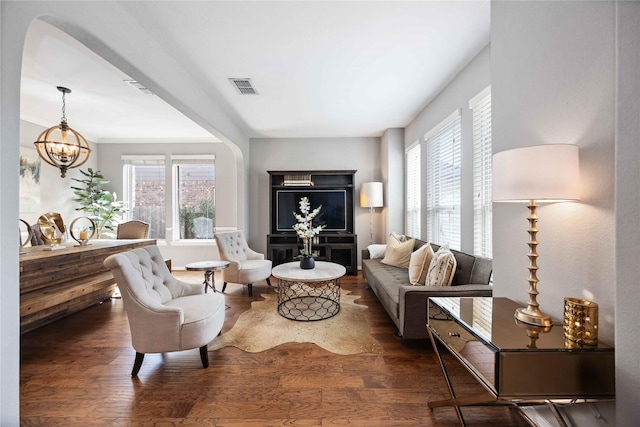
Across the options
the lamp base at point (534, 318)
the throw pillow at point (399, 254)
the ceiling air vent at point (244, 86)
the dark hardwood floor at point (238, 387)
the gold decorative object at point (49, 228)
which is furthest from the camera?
the throw pillow at point (399, 254)

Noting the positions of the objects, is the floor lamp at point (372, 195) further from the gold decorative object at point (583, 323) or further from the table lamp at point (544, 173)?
the gold decorative object at point (583, 323)

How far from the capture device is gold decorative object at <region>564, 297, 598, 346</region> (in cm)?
108

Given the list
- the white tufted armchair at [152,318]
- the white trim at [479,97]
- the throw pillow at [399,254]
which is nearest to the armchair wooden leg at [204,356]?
the white tufted armchair at [152,318]

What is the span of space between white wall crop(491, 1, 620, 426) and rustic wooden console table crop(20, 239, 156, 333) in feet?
11.6

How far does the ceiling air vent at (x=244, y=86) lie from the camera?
314 centimetres

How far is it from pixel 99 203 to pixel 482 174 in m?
6.34

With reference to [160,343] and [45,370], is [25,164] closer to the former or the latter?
[45,370]

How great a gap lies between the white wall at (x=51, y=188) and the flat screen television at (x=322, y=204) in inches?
151

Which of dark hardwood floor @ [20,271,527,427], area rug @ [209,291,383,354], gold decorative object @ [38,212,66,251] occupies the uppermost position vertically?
gold decorative object @ [38,212,66,251]

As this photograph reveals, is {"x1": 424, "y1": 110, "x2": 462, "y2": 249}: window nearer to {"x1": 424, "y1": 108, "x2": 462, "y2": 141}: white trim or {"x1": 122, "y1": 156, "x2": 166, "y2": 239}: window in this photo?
{"x1": 424, "y1": 108, "x2": 462, "y2": 141}: white trim

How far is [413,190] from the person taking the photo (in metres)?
4.54

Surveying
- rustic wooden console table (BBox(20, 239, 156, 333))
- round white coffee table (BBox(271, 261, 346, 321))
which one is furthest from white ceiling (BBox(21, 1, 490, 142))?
round white coffee table (BBox(271, 261, 346, 321))

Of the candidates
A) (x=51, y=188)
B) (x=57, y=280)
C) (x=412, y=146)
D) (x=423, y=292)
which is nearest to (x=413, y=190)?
(x=412, y=146)

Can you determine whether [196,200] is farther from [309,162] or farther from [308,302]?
[308,302]
